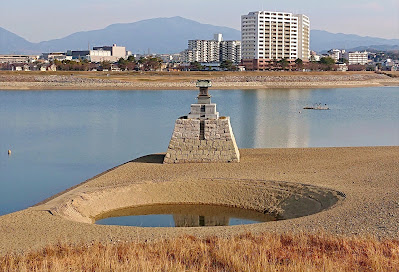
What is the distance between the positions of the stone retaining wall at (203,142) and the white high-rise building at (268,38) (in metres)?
117

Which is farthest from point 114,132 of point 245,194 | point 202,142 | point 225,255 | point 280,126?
point 225,255

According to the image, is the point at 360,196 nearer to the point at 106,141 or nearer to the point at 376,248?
the point at 376,248

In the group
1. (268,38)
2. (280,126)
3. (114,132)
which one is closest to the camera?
(114,132)

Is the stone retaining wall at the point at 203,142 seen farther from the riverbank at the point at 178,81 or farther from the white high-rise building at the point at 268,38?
the white high-rise building at the point at 268,38

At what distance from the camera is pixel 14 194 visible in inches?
845

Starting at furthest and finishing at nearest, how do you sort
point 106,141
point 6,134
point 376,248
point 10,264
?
point 6,134 → point 106,141 → point 376,248 → point 10,264

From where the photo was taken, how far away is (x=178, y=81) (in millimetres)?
96875

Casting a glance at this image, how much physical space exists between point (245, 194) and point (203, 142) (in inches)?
177

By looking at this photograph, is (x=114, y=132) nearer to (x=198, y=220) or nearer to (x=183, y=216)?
(x=183, y=216)

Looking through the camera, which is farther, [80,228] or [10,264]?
[80,228]

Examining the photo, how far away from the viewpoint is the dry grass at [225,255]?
369 inches

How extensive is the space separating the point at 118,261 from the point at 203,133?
42.5ft

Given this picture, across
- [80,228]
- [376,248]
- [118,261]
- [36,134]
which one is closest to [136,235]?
[80,228]

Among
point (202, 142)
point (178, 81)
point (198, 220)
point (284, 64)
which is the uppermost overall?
Result: point (284, 64)
